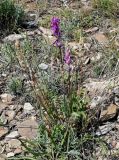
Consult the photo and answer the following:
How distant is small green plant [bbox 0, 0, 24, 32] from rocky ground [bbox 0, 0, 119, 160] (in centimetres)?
13

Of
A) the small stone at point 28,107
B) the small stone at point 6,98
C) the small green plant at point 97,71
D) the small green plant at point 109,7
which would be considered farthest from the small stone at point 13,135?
the small green plant at point 109,7

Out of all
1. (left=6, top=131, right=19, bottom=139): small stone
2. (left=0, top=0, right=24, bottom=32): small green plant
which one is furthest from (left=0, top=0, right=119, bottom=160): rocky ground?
(left=0, top=0, right=24, bottom=32): small green plant

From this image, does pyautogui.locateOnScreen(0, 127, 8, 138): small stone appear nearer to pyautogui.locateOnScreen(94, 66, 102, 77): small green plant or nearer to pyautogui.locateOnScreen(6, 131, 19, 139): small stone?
pyautogui.locateOnScreen(6, 131, 19, 139): small stone

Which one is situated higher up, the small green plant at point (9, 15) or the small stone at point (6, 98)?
the small green plant at point (9, 15)

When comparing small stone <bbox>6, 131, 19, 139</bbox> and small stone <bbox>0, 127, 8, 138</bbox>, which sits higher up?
small stone <bbox>0, 127, 8, 138</bbox>

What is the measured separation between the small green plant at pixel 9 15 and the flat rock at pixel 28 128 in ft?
4.71

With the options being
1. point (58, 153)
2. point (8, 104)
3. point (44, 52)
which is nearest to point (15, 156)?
point (58, 153)

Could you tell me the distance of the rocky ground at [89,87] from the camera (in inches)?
134

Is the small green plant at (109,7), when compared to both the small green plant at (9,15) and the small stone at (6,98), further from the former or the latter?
the small stone at (6,98)

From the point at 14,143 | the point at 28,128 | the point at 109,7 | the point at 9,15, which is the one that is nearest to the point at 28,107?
the point at 28,128

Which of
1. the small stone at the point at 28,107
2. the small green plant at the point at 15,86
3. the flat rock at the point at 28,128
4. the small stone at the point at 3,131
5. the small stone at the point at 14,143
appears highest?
the small green plant at the point at 15,86

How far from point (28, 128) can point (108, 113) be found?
2.14ft

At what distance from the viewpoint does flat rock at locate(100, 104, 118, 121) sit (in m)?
3.47

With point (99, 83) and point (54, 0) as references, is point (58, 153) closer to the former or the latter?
point (99, 83)
